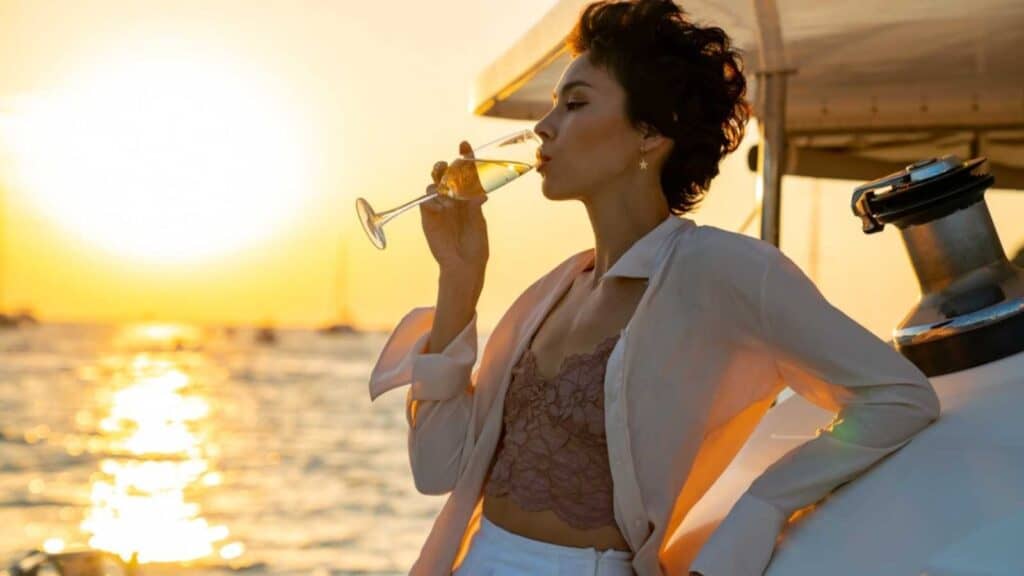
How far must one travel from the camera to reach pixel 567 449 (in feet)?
7.87

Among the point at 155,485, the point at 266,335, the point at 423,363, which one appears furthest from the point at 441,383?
the point at 266,335

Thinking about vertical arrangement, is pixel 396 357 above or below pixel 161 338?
below

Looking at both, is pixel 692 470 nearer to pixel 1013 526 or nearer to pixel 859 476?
pixel 859 476

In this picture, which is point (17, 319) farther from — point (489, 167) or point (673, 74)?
point (673, 74)

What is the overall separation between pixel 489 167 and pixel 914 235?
0.70m

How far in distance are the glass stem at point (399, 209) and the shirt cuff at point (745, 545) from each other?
0.85 meters

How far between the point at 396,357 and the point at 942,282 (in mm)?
934

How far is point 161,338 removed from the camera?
109m

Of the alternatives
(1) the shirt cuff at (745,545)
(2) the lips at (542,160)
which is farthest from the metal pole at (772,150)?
(1) the shirt cuff at (745,545)

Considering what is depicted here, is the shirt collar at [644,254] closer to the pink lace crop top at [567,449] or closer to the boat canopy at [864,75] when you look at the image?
→ the pink lace crop top at [567,449]

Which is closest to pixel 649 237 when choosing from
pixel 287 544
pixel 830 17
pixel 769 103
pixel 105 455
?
pixel 830 17

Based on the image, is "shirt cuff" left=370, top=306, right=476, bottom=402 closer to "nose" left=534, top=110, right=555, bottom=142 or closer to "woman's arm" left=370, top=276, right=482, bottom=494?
"woman's arm" left=370, top=276, right=482, bottom=494

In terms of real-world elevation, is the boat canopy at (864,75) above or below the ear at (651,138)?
above

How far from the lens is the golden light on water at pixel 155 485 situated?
647 inches
